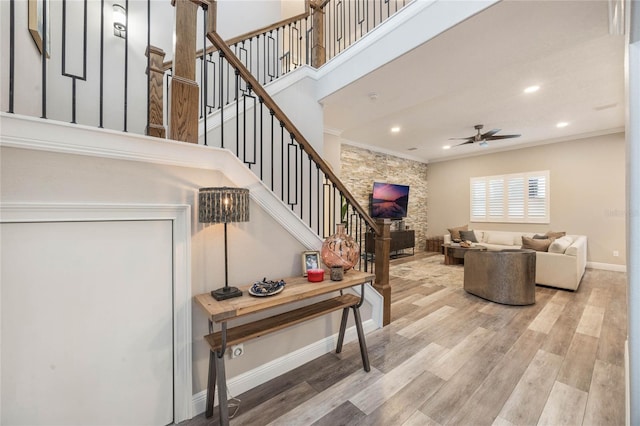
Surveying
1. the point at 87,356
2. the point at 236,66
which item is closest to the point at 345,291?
the point at 87,356

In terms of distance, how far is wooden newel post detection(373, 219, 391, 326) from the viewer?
2861 mm

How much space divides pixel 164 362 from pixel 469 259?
13.1 ft

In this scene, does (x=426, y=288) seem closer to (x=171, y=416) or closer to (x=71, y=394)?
(x=171, y=416)

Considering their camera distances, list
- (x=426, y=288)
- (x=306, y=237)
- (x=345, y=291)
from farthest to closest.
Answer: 1. (x=426, y=288)
2. (x=345, y=291)
3. (x=306, y=237)

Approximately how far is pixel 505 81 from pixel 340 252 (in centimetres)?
326

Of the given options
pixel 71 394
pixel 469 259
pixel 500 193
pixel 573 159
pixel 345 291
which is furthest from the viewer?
pixel 500 193

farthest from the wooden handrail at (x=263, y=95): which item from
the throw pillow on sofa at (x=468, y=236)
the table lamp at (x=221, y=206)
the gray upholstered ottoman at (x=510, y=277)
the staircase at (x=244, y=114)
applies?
the throw pillow on sofa at (x=468, y=236)

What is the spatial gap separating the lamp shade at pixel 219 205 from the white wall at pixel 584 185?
720 centimetres

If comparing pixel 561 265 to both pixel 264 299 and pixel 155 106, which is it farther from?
pixel 155 106

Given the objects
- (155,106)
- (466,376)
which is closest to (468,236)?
(466,376)

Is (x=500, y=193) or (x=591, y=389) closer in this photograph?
(x=591, y=389)

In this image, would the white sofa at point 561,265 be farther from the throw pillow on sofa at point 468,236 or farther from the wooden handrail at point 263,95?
the wooden handrail at point 263,95

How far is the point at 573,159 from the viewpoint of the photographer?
5844 millimetres

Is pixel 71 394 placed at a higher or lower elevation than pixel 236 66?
lower
